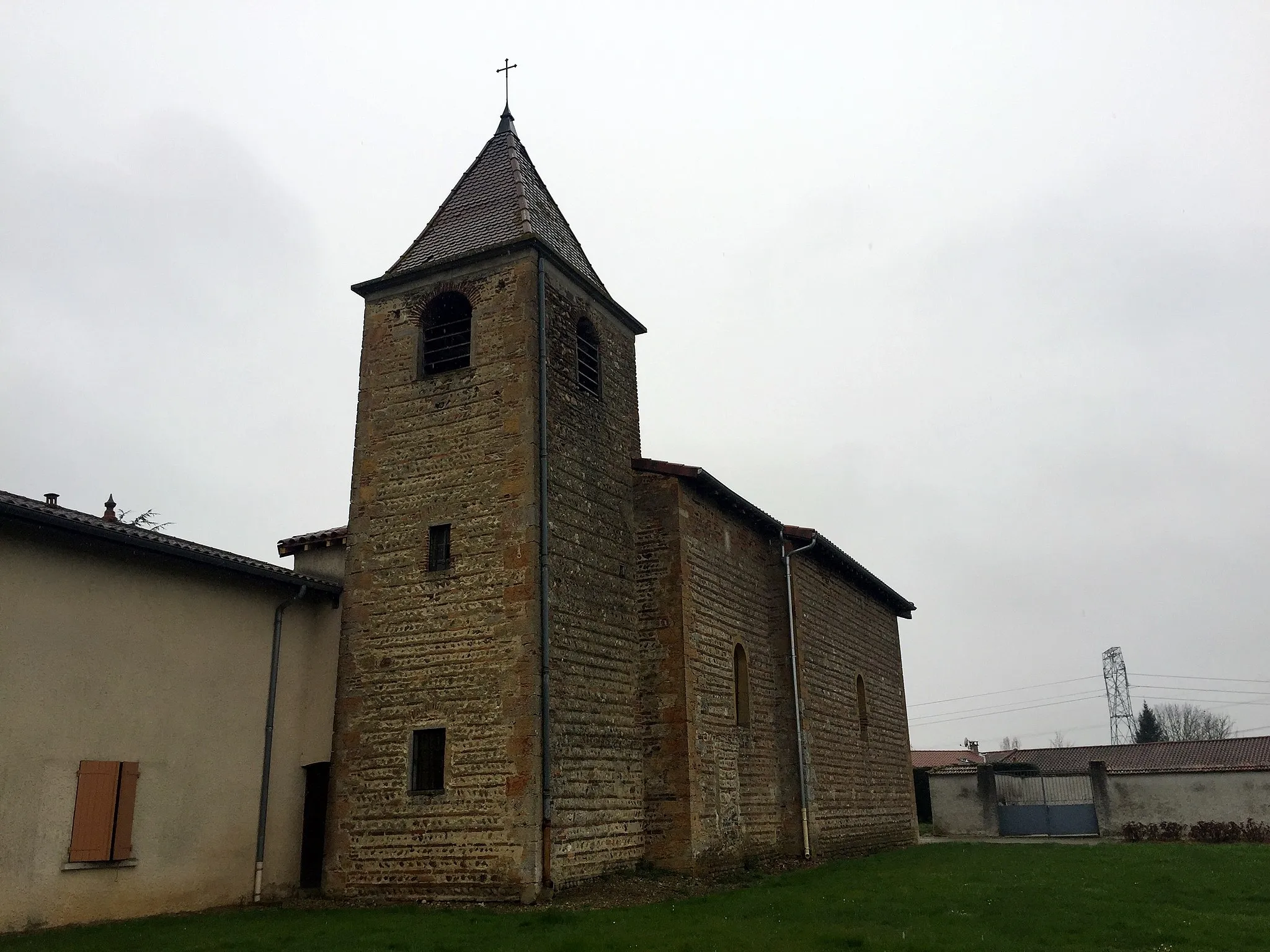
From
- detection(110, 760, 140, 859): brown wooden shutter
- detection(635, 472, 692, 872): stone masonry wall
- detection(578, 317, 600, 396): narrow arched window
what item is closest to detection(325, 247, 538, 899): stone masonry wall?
detection(578, 317, 600, 396): narrow arched window

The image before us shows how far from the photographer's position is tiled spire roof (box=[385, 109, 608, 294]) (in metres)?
16.4

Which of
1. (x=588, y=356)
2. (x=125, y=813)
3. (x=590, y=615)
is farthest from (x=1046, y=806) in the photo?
(x=125, y=813)

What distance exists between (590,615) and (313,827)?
5417 mm

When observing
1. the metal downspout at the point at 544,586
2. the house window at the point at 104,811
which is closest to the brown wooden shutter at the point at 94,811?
the house window at the point at 104,811

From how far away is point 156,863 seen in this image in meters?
12.6

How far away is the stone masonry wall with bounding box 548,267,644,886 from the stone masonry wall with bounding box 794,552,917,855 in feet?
17.9

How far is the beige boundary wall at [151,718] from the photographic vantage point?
11266 mm

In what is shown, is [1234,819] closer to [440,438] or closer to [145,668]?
[440,438]

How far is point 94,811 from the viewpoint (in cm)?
1182

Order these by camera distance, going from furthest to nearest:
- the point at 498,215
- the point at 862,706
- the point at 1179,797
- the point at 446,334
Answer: the point at 1179,797, the point at 862,706, the point at 498,215, the point at 446,334

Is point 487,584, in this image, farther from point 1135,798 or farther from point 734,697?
point 1135,798

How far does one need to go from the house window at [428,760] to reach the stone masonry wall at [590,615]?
5.49 feet

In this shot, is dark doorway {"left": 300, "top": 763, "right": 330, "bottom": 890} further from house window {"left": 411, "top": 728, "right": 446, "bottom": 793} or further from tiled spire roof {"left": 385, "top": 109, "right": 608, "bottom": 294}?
tiled spire roof {"left": 385, "top": 109, "right": 608, "bottom": 294}

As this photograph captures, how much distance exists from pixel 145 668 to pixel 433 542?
420cm
